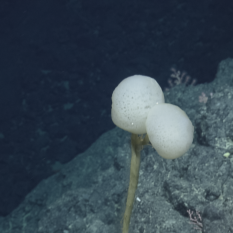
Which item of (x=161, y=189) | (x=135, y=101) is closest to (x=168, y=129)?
(x=135, y=101)

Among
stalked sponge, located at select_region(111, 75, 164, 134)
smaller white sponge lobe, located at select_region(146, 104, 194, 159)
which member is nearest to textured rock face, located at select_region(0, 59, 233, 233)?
smaller white sponge lobe, located at select_region(146, 104, 194, 159)

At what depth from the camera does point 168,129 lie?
125cm

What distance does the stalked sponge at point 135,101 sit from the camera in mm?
1293

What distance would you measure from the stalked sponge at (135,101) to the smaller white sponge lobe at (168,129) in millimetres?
53

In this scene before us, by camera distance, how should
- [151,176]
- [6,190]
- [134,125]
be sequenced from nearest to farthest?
[134,125] < [151,176] < [6,190]

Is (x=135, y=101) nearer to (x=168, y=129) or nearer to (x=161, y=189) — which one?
(x=168, y=129)

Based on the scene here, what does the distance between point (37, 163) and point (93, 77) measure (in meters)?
2.20

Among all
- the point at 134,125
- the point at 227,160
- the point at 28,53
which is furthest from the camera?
the point at 28,53

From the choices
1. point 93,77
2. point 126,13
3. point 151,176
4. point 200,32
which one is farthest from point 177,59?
point 151,176

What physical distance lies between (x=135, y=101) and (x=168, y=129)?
0.82ft

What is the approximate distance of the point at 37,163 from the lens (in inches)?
185

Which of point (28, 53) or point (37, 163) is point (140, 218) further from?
point (28, 53)

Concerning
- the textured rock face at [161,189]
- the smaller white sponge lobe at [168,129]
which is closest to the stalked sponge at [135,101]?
the smaller white sponge lobe at [168,129]

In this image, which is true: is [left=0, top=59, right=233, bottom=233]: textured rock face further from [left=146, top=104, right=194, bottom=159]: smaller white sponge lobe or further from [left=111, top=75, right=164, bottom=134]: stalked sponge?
[left=111, top=75, right=164, bottom=134]: stalked sponge
